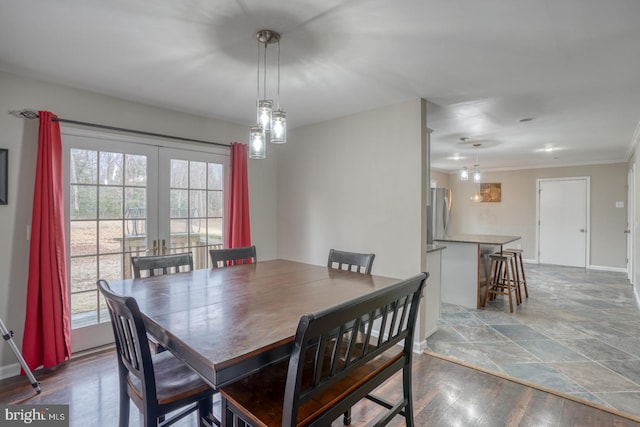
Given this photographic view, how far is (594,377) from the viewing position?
248cm

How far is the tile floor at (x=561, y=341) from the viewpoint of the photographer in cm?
240

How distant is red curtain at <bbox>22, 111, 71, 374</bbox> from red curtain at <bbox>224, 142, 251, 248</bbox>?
1.58 metres

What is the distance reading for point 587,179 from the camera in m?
6.78

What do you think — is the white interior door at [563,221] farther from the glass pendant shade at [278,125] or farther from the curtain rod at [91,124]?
the glass pendant shade at [278,125]

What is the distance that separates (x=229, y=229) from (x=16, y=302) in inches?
75.9

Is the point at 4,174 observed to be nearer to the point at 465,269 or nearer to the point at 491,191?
the point at 465,269

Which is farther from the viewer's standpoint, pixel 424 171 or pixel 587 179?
pixel 587 179

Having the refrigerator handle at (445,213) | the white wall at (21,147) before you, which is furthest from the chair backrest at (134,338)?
the refrigerator handle at (445,213)

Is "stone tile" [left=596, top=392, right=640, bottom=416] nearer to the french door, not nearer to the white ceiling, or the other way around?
the white ceiling

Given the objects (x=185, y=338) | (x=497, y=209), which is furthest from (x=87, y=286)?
(x=497, y=209)

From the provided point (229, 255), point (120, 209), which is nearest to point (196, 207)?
point (120, 209)

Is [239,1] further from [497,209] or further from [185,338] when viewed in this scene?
[497,209]

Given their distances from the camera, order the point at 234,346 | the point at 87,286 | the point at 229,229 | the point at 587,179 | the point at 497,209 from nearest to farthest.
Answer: the point at 234,346
the point at 87,286
the point at 229,229
the point at 587,179
the point at 497,209

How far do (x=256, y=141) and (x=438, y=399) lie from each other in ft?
7.18
